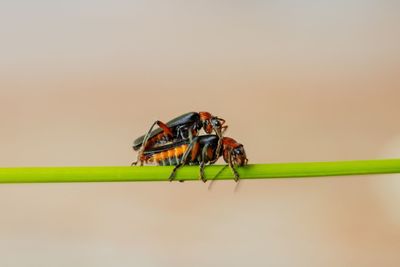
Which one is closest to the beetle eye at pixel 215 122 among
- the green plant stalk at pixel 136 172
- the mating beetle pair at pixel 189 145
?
the mating beetle pair at pixel 189 145

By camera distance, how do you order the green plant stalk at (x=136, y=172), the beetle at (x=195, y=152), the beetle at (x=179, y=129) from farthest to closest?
the beetle at (x=179, y=129) → the beetle at (x=195, y=152) → the green plant stalk at (x=136, y=172)

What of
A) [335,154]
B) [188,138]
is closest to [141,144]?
[188,138]

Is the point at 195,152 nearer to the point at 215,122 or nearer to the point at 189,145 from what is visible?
the point at 189,145

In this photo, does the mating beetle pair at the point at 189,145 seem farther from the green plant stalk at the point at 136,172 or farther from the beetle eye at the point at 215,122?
the green plant stalk at the point at 136,172

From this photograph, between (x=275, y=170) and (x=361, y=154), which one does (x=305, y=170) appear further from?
(x=361, y=154)

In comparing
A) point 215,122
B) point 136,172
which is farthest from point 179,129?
point 136,172

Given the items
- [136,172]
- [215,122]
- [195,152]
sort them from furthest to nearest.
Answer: [215,122] → [195,152] → [136,172]

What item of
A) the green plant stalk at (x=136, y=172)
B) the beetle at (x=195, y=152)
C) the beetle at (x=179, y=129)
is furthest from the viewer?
the beetle at (x=179, y=129)
